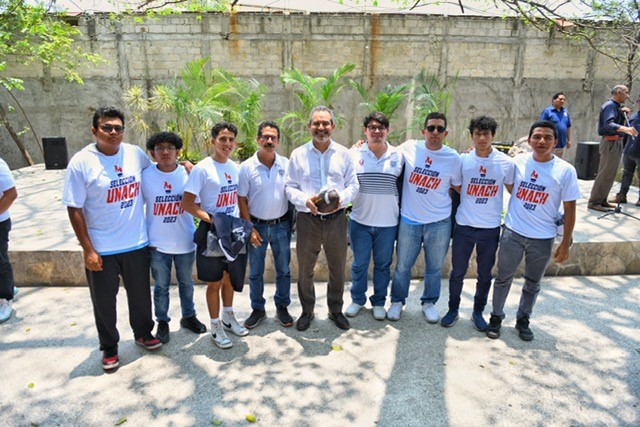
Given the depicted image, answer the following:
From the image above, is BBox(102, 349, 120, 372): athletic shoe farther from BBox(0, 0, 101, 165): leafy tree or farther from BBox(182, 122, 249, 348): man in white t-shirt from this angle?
BBox(0, 0, 101, 165): leafy tree

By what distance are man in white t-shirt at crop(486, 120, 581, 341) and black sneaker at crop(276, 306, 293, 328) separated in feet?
6.36

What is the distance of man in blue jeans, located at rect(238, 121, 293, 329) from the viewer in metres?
3.73

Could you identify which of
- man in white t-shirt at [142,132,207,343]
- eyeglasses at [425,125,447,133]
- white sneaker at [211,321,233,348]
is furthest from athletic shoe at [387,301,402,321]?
man in white t-shirt at [142,132,207,343]

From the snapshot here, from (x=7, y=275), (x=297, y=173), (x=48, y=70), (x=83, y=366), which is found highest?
(x=48, y=70)

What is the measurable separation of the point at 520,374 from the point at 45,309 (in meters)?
4.48

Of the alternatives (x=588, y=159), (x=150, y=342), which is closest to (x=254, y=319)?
(x=150, y=342)

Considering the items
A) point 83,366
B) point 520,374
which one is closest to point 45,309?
point 83,366

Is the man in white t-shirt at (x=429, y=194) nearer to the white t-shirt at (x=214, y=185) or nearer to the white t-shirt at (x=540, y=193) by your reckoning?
the white t-shirt at (x=540, y=193)

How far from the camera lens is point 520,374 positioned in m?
3.44

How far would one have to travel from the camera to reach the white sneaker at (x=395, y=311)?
4.27 meters

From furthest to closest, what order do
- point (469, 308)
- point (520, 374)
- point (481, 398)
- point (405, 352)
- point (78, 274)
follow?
point (78, 274) < point (469, 308) < point (405, 352) < point (520, 374) < point (481, 398)

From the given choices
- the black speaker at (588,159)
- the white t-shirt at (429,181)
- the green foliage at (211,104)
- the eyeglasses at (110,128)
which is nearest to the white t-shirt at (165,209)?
the eyeglasses at (110,128)

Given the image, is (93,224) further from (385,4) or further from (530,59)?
(530,59)

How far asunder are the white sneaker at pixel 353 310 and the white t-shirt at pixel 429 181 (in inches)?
41.9
